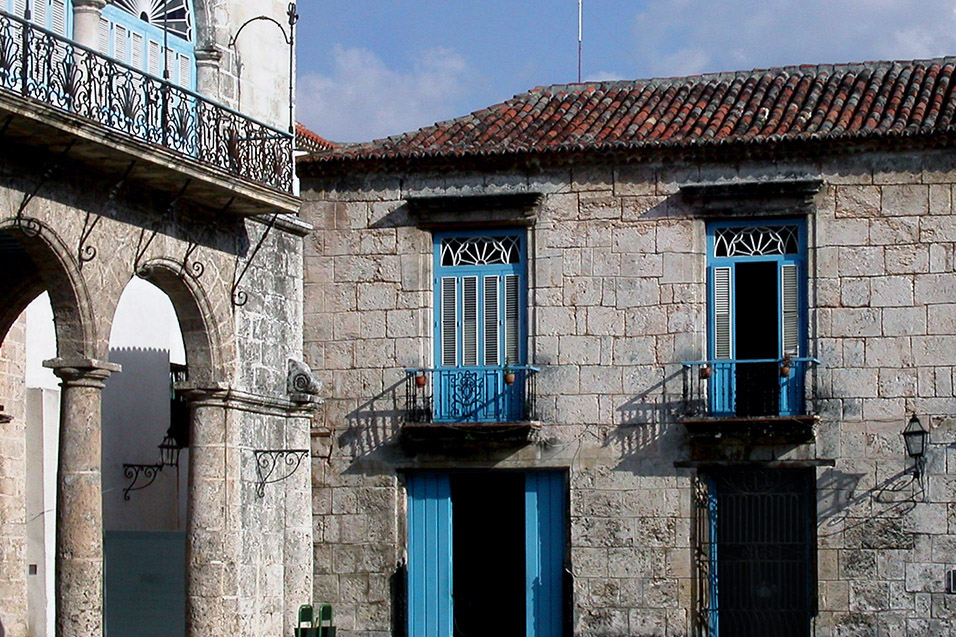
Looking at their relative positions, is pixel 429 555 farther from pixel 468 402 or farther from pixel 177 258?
pixel 177 258

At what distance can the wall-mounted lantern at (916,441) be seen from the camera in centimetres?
1834

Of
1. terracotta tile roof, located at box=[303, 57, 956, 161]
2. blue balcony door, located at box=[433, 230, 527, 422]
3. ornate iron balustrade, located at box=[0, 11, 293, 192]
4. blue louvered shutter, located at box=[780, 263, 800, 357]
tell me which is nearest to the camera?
ornate iron balustrade, located at box=[0, 11, 293, 192]

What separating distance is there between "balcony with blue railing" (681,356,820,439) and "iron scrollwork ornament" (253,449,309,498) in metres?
3.99

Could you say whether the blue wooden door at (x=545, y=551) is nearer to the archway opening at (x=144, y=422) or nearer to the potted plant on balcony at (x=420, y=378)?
the potted plant on balcony at (x=420, y=378)

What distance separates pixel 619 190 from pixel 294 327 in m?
3.80

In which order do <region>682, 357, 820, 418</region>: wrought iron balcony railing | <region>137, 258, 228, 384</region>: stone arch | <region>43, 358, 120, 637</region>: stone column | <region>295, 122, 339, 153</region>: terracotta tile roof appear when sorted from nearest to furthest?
1. <region>43, 358, 120, 637</region>: stone column
2. <region>137, 258, 228, 384</region>: stone arch
3. <region>682, 357, 820, 418</region>: wrought iron balcony railing
4. <region>295, 122, 339, 153</region>: terracotta tile roof

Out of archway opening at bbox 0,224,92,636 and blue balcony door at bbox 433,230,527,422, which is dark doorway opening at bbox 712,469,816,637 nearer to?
blue balcony door at bbox 433,230,527,422

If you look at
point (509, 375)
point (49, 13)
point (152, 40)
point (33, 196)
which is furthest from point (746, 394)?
point (49, 13)

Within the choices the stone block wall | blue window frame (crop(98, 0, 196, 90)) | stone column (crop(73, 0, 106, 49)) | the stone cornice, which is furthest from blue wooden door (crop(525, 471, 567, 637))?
stone column (crop(73, 0, 106, 49))

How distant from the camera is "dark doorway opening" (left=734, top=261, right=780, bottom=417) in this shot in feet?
62.2

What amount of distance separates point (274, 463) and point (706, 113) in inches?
243

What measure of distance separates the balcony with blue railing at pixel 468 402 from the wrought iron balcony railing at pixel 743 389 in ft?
5.54

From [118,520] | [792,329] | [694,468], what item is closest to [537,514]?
[694,468]

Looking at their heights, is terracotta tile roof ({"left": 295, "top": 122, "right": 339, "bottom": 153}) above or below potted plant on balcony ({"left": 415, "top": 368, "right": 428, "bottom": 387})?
above
